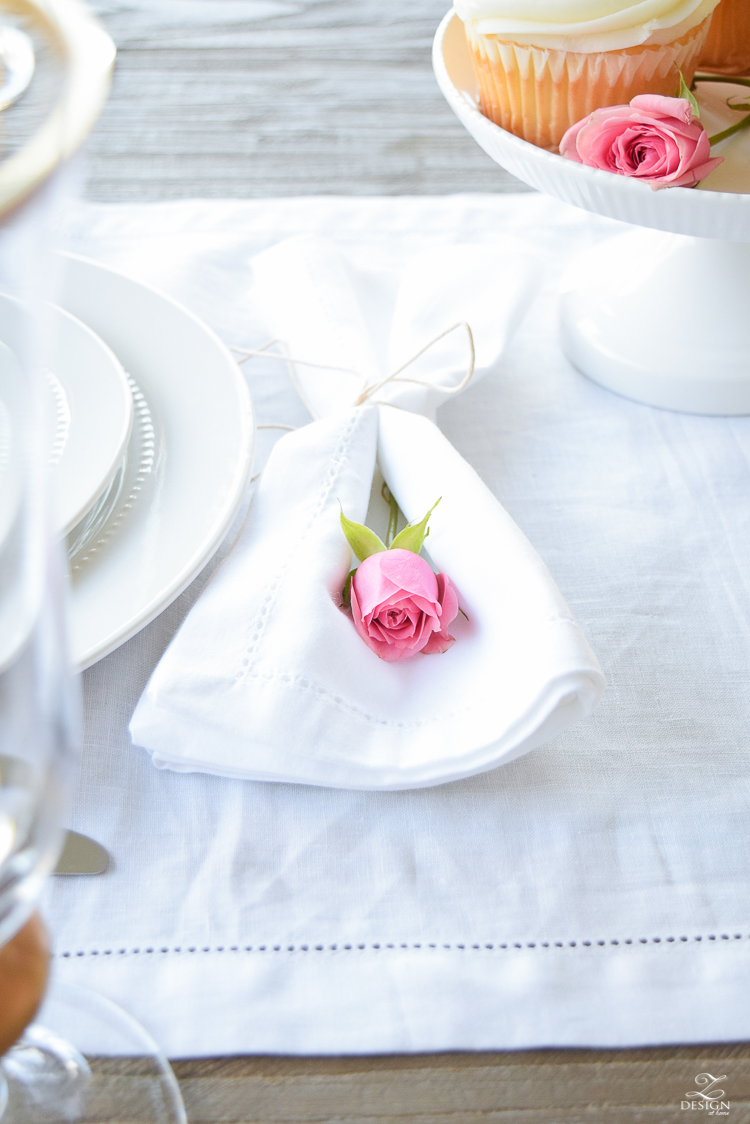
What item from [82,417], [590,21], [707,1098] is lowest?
[707,1098]

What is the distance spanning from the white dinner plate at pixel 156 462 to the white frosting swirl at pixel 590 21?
0.85 ft

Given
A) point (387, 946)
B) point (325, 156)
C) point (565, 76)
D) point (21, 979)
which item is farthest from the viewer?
point (325, 156)

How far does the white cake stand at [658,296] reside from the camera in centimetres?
58

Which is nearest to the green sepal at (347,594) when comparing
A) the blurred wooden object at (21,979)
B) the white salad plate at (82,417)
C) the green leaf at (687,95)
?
the white salad plate at (82,417)

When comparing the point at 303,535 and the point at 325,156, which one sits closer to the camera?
the point at 303,535

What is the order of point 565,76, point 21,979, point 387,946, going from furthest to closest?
point 565,76, point 387,946, point 21,979

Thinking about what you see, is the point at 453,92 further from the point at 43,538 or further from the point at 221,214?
the point at 43,538

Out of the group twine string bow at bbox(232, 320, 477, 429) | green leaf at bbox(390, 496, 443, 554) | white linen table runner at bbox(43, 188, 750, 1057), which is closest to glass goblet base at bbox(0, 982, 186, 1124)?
white linen table runner at bbox(43, 188, 750, 1057)

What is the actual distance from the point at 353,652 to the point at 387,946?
0.42 ft

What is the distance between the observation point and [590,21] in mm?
547

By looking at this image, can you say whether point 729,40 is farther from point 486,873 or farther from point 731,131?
point 486,873

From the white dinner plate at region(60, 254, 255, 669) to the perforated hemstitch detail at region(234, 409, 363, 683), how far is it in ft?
0.12

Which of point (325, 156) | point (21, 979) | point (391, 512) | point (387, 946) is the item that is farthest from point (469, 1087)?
point (325, 156)

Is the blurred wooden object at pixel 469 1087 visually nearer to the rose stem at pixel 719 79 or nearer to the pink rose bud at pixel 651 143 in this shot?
the pink rose bud at pixel 651 143
